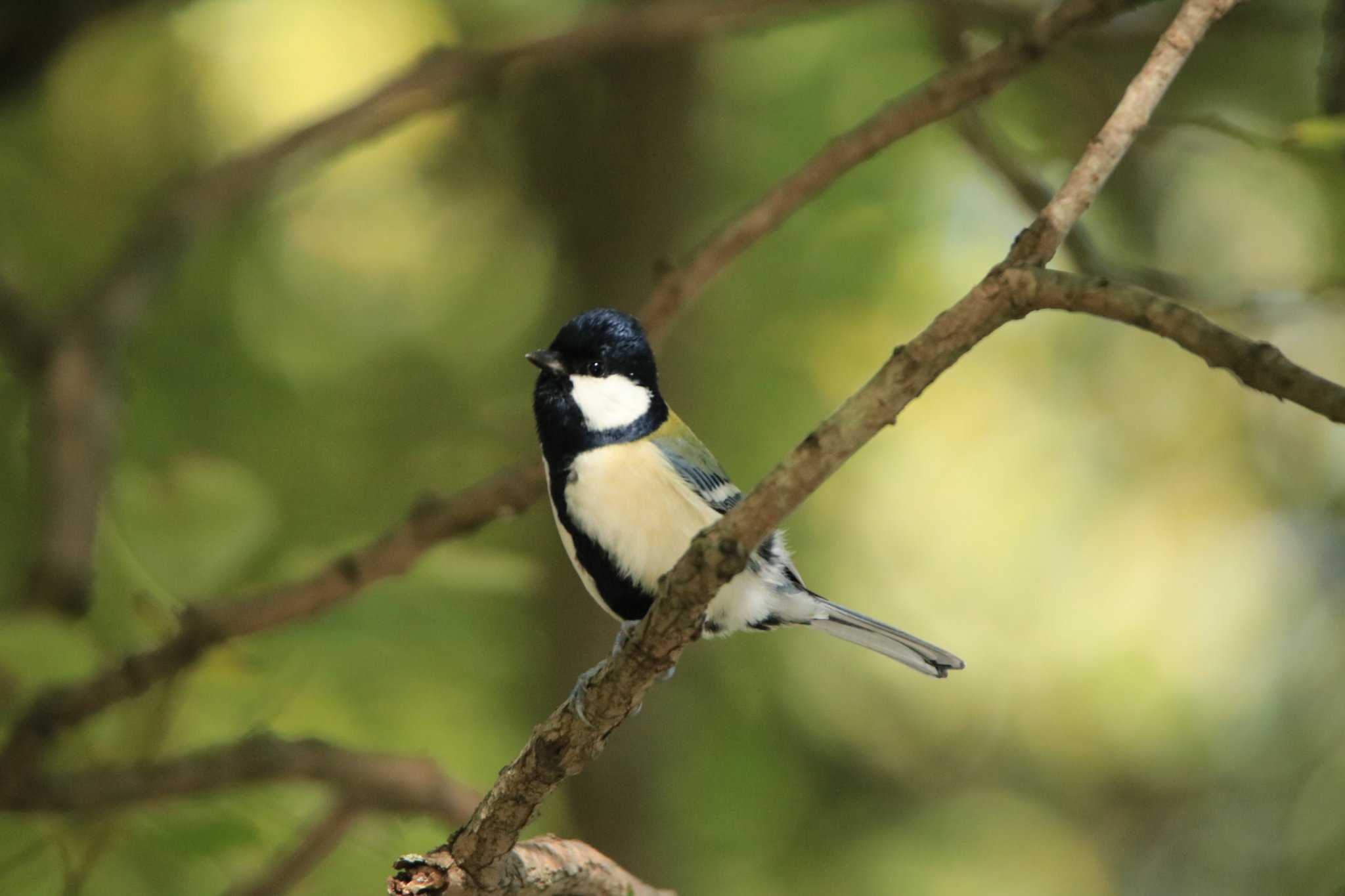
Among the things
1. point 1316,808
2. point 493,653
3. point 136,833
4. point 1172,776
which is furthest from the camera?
point 1172,776

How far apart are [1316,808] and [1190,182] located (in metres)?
1.88

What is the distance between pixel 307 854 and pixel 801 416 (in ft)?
6.03

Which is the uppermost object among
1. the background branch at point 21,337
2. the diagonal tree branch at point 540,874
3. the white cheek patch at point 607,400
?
the background branch at point 21,337

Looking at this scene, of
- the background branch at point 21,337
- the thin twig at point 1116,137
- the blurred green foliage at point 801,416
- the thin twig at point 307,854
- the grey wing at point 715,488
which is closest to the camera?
the thin twig at point 1116,137

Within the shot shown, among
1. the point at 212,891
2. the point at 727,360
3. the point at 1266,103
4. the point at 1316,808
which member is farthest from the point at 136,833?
the point at 1266,103

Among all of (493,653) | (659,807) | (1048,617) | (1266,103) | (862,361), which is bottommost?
(659,807)

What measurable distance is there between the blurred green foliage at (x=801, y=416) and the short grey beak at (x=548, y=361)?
1254mm

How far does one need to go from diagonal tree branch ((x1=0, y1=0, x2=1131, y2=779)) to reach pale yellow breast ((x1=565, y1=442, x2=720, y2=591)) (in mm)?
464

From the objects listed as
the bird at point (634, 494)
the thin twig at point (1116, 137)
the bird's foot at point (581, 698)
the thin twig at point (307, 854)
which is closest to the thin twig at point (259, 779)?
the thin twig at point (307, 854)

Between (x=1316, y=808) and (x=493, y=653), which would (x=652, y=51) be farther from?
(x=1316, y=808)

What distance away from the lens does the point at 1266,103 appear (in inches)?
146

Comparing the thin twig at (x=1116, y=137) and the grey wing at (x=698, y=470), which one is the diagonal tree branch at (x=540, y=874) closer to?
the grey wing at (x=698, y=470)

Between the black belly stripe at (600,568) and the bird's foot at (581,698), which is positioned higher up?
the black belly stripe at (600,568)

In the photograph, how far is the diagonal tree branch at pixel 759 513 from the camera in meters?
1.36
